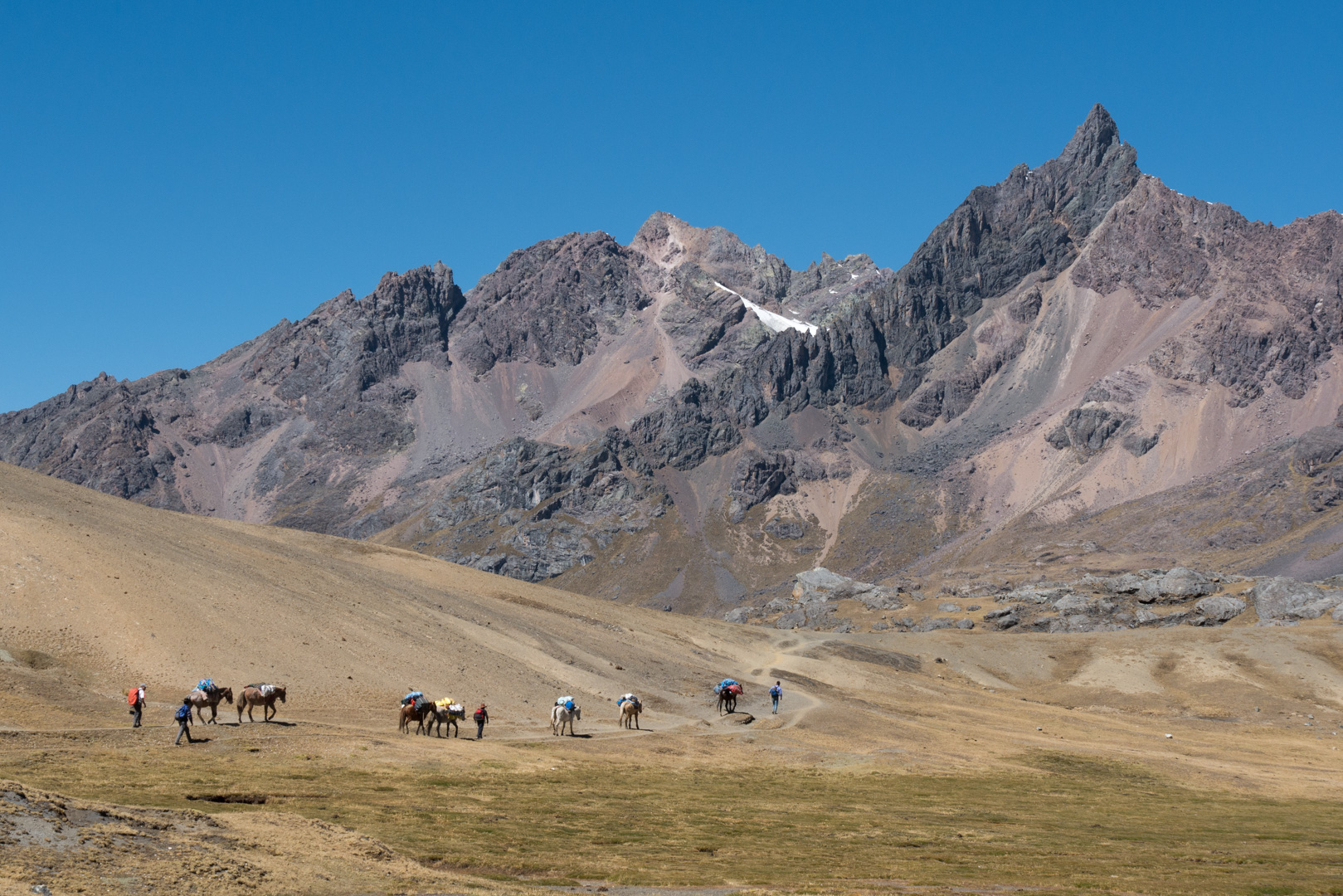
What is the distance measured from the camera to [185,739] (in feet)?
150

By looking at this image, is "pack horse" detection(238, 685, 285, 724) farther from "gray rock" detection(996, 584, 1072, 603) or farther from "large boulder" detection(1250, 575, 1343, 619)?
"gray rock" detection(996, 584, 1072, 603)

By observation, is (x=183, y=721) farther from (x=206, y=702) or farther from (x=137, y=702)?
(x=206, y=702)

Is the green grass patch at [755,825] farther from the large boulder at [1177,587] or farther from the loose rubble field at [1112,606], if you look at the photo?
the large boulder at [1177,587]

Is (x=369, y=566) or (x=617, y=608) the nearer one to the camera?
(x=369, y=566)

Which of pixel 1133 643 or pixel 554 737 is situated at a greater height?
pixel 1133 643

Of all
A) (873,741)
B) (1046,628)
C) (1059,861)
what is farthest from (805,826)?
(1046,628)

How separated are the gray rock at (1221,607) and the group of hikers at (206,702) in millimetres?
153824

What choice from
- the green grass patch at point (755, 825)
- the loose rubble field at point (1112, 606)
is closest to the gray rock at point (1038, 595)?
A: the loose rubble field at point (1112, 606)

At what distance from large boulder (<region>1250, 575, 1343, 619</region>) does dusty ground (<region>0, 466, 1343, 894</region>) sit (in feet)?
110

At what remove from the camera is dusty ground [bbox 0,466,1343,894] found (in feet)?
96.7

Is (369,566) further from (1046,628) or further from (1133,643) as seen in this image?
(1046,628)

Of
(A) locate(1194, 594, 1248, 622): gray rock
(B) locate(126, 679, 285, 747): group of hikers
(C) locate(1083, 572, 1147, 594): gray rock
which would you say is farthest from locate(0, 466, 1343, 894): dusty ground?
(C) locate(1083, 572, 1147, 594): gray rock

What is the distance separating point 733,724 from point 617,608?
48.5 m

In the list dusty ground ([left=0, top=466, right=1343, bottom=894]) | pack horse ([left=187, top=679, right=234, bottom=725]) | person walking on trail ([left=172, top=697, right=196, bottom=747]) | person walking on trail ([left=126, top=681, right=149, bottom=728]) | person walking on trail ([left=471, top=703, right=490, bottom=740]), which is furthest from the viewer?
person walking on trail ([left=471, top=703, right=490, bottom=740])
